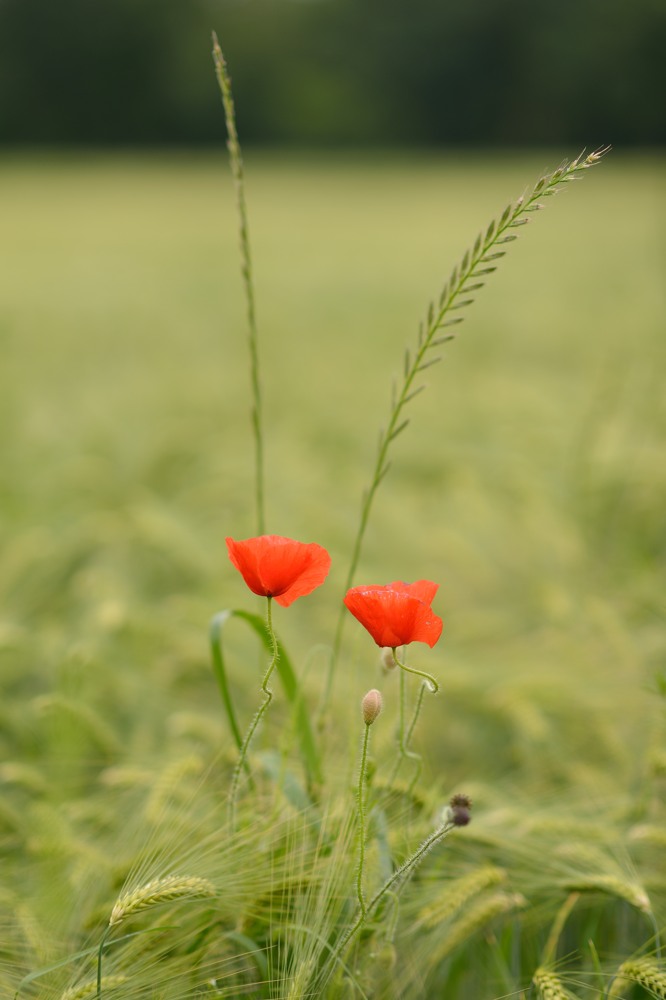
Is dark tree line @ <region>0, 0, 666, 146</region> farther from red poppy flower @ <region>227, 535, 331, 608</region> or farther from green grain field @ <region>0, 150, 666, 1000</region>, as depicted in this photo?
red poppy flower @ <region>227, 535, 331, 608</region>

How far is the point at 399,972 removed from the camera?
875mm

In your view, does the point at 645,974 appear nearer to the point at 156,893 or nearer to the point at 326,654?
the point at 156,893

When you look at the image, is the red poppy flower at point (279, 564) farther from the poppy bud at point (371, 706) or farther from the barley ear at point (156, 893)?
the barley ear at point (156, 893)

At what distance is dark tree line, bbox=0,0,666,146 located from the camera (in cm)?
2203

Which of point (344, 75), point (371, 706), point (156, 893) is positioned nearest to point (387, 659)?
point (371, 706)

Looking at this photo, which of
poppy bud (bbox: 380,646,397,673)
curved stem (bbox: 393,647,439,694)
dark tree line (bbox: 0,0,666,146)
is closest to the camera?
curved stem (bbox: 393,647,439,694)

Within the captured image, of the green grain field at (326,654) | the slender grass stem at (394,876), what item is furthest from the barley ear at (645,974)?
the slender grass stem at (394,876)

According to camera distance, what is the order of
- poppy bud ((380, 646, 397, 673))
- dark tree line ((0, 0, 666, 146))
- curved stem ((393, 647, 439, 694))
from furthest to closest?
dark tree line ((0, 0, 666, 146)) < poppy bud ((380, 646, 397, 673)) < curved stem ((393, 647, 439, 694))

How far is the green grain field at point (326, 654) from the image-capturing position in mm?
814

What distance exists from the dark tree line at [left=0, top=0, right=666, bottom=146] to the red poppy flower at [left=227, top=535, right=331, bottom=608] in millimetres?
22874

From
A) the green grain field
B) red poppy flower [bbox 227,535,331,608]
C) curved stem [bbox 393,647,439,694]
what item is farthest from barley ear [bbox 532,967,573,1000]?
red poppy flower [bbox 227,535,331,608]

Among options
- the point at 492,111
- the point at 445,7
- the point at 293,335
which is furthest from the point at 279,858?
the point at 445,7

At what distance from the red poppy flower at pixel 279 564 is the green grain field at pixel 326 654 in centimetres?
18

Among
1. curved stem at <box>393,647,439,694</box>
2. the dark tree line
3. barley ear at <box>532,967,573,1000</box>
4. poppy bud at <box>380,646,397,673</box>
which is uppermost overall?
the dark tree line
